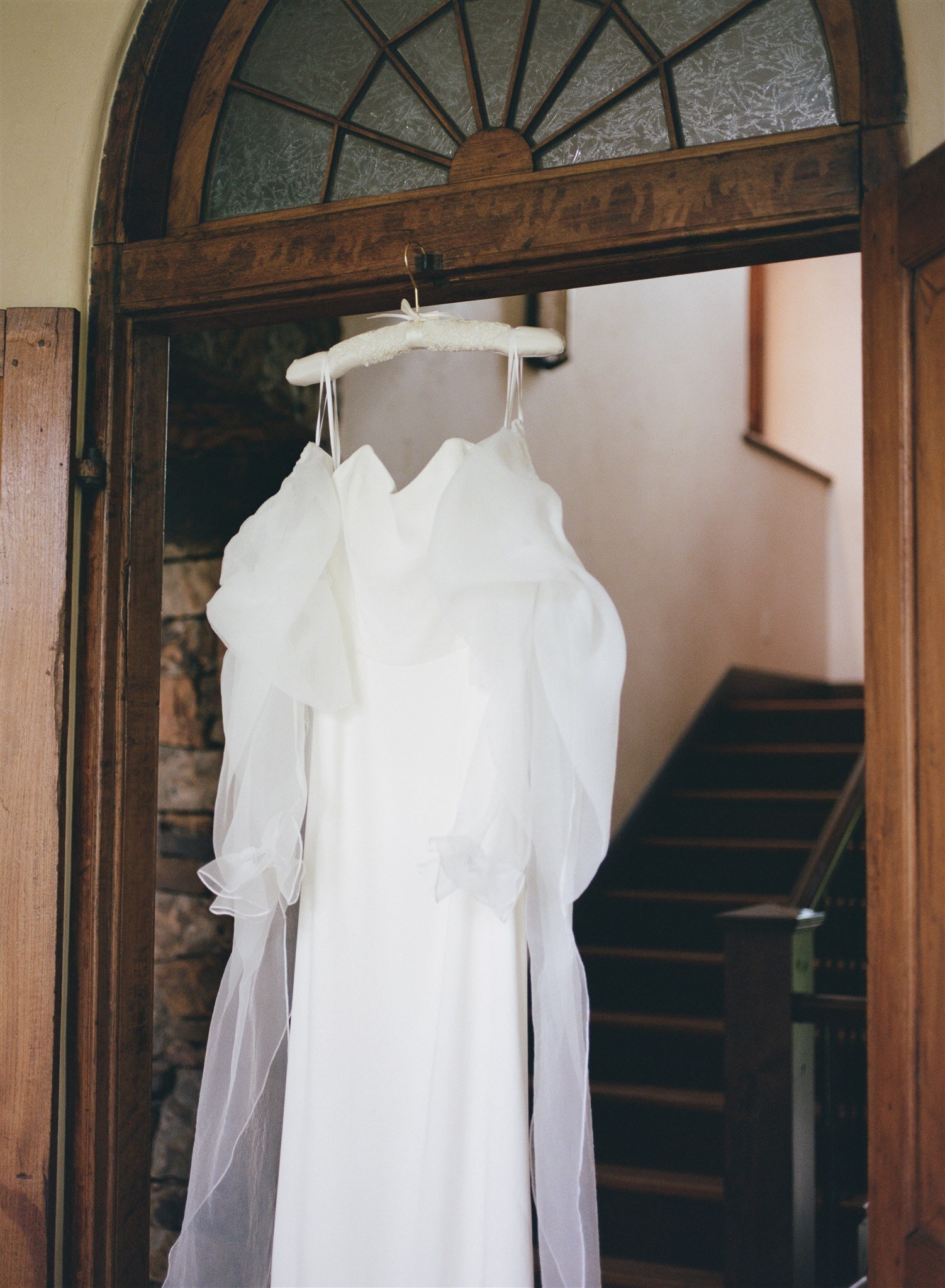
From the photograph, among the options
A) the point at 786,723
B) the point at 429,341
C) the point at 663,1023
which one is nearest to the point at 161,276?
the point at 429,341

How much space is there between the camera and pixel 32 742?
74.2 inches

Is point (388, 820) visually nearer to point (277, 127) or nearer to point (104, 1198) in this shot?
point (104, 1198)

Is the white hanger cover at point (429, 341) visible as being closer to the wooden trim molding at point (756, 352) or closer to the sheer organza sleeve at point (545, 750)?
the sheer organza sleeve at point (545, 750)

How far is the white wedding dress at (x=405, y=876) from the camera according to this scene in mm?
1534

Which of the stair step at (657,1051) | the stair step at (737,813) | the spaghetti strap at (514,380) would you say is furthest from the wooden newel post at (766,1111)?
the stair step at (737,813)

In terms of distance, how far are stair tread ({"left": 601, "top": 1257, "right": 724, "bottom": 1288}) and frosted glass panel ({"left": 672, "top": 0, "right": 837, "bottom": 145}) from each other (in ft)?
8.73

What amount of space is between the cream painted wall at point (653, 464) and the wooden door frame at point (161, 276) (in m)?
1.11

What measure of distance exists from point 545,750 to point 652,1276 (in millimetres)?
2181

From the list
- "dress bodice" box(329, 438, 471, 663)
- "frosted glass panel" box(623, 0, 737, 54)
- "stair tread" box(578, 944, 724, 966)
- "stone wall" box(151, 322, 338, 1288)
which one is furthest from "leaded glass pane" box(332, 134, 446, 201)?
"stair tread" box(578, 944, 724, 966)

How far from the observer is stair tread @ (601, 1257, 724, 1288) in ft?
10.0

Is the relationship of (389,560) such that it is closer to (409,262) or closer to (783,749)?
(409,262)

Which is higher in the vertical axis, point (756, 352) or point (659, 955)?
point (756, 352)

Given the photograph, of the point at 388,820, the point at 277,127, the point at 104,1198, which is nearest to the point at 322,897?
the point at 388,820

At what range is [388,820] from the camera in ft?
5.56
